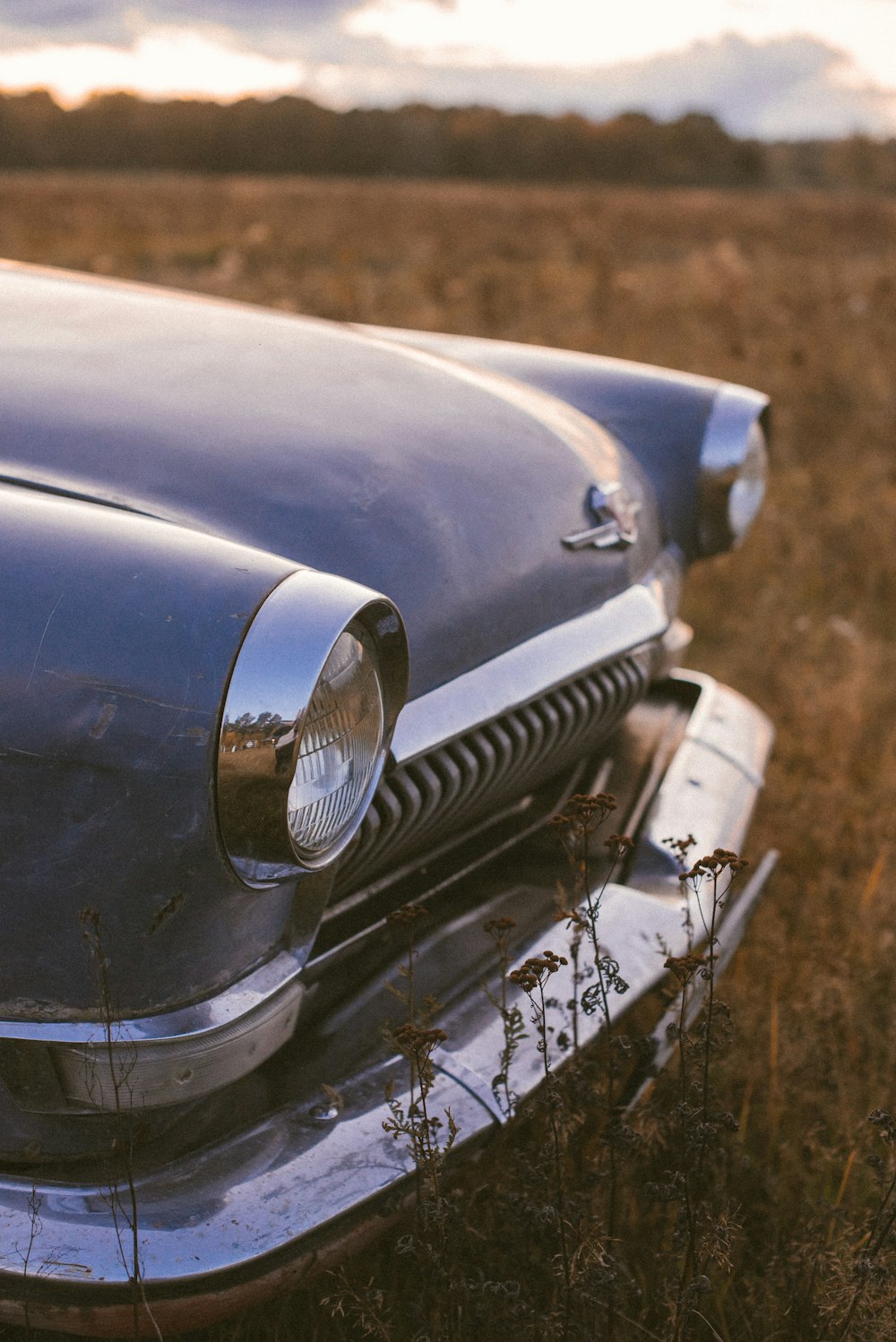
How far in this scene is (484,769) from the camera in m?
1.56

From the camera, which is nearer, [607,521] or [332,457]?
[332,457]

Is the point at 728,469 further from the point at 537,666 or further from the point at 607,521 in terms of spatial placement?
the point at 537,666

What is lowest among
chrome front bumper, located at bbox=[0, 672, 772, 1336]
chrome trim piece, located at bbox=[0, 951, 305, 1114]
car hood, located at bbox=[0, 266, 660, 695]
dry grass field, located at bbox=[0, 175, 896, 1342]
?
dry grass field, located at bbox=[0, 175, 896, 1342]

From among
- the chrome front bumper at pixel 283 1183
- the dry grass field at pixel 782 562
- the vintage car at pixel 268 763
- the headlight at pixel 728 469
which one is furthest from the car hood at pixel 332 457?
the dry grass field at pixel 782 562

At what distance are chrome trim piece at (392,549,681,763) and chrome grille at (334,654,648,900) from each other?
2cm

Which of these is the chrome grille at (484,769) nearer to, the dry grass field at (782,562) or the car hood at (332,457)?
the car hood at (332,457)

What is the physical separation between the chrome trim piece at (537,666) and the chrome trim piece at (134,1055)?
0.32m

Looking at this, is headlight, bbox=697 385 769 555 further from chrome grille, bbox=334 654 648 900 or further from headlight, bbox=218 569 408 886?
headlight, bbox=218 569 408 886

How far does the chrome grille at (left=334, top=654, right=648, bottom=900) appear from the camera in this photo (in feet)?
4.69

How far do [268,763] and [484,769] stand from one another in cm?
51

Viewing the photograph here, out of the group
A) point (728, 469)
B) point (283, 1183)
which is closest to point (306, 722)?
point (283, 1183)

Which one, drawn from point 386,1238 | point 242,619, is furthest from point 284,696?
point 386,1238

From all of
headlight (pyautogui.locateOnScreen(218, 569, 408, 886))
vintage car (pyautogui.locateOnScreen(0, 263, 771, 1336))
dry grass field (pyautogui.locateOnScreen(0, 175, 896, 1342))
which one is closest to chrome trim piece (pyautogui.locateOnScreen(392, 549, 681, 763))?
vintage car (pyautogui.locateOnScreen(0, 263, 771, 1336))

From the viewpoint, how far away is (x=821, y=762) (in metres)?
3.01
